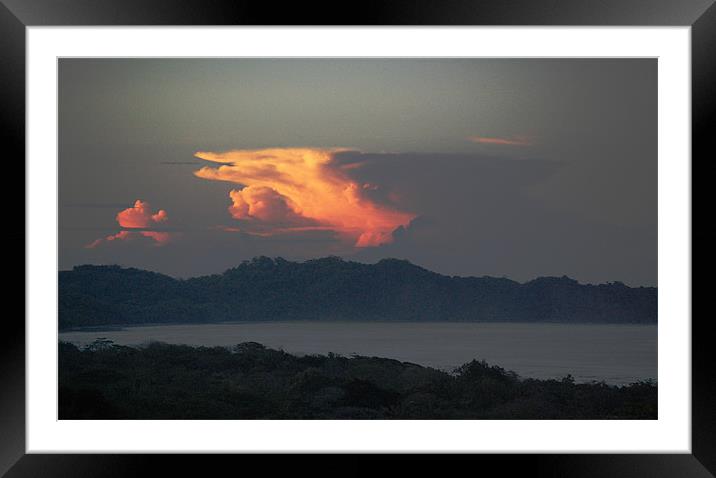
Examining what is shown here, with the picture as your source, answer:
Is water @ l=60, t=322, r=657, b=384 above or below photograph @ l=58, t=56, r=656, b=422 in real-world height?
below


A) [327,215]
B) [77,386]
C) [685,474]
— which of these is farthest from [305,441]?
[77,386]

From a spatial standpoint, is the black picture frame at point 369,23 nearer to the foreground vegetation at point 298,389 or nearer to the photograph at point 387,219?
the photograph at point 387,219

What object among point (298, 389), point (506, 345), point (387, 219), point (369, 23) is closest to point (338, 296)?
point (387, 219)

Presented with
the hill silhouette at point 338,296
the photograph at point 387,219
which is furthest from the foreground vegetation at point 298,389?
the hill silhouette at point 338,296

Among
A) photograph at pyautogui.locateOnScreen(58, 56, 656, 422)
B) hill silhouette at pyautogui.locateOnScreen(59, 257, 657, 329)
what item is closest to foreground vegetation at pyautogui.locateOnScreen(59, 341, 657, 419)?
photograph at pyautogui.locateOnScreen(58, 56, 656, 422)

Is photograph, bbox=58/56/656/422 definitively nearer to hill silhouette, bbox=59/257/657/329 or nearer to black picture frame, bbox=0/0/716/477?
hill silhouette, bbox=59/257/657/329
